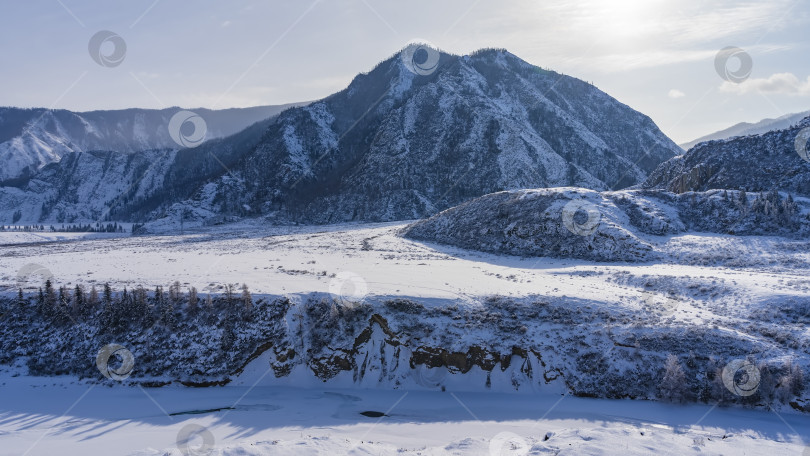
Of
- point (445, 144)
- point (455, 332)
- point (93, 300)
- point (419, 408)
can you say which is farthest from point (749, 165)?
point (93, 300)

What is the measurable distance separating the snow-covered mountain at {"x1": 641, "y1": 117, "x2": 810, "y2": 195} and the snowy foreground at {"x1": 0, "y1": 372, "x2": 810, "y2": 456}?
48.5 meters

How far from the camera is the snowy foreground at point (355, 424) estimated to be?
1437cm

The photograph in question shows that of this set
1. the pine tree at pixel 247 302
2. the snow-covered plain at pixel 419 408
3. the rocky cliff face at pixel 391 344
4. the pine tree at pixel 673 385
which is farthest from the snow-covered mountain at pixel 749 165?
the pine tree at pixel 247 302

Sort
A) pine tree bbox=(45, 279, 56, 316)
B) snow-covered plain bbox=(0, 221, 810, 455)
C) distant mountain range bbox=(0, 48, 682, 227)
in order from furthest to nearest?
1. distant mountain range bbox=(0, 48, 682, 227)
2. pine tree bbox=(45, 279, 56, 316)
3. snow-covered plain bbox=(0, 221, 810, 455)

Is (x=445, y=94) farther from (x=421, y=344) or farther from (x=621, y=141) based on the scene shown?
(x=421, y=344)

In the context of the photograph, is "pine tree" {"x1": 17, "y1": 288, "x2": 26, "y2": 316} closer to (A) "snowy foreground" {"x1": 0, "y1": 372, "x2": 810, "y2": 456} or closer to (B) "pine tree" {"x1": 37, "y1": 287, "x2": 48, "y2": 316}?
(B) "pine tree" {"x1": 37, "y1": 287, "x2": 48, "y2": 316}

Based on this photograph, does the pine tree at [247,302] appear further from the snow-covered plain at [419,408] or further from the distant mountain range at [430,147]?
the distant mountain range at [430,147]

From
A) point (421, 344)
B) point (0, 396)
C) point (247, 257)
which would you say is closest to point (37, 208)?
point (247, 257)

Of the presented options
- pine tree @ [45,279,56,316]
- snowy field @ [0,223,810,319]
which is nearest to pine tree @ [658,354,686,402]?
snowy field @ [0,223,810,319]

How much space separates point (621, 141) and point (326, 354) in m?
120

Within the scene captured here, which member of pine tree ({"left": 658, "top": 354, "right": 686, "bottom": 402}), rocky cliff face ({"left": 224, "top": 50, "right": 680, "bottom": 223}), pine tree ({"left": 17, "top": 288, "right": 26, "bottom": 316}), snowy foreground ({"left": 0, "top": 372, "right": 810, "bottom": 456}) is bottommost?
snowy foreground ({"left": 0, "top": 372, "right": 810, "bottom": 456})

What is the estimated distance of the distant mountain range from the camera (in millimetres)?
98500

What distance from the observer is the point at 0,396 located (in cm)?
1945

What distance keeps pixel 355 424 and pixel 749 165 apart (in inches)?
2515
